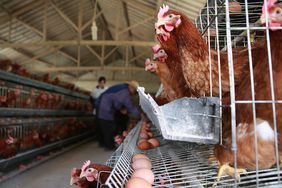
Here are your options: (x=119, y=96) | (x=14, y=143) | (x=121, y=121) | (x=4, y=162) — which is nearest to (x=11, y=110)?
(x=14, y=143)

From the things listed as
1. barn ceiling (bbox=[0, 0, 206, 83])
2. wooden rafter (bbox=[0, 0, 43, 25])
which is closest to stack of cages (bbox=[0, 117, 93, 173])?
barn ceiling (bbox=[0, 0, 206, 83])

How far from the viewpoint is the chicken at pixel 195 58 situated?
1.28m

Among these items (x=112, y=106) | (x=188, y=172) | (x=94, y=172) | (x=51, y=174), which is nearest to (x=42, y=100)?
(x=112, y=106)

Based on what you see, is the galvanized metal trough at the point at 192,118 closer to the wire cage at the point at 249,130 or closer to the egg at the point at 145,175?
the wire cage at the point at 249,130

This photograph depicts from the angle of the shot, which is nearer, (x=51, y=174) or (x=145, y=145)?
(x=145, y=145)

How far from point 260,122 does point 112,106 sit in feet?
12.0

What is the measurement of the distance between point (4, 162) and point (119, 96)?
1942mm

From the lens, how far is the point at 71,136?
5340 mm

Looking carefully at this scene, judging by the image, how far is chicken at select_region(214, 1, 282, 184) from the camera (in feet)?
3.03

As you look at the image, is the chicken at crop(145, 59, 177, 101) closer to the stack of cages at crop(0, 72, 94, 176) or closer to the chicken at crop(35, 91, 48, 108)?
the stack of cages at crop(0, 72, 94, 176)

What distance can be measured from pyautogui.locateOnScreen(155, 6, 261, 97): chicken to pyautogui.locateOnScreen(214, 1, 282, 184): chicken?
16 cm

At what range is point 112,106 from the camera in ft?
14.8

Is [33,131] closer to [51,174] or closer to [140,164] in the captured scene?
[51,174]

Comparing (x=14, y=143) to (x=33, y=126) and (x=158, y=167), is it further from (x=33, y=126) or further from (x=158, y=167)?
(x=158, y=167)
